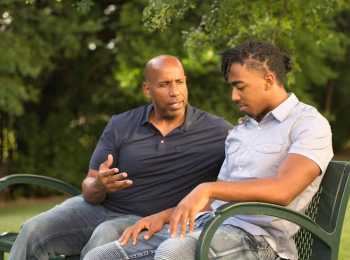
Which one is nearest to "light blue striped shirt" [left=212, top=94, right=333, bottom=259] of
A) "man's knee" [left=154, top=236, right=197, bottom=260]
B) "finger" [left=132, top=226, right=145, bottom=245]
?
"man's knee" [left=154, top=236, right=197, bottom=260]

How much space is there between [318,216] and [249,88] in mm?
680

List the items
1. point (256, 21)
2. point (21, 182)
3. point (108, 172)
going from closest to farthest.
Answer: point (108, 172)
point (21, 182)
point (256, 21)

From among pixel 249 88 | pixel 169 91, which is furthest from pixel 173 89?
pixel 249 88

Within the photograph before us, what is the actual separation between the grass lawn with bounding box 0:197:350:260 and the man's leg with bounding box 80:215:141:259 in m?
Answer: 2.94

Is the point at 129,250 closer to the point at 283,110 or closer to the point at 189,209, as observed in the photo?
the point at 189,209

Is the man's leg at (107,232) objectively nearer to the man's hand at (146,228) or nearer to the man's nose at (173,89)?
the man's hand at (146,228)

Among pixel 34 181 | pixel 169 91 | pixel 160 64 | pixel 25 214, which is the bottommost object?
pixel 25 214

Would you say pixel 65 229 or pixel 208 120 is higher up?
pixel 208 120

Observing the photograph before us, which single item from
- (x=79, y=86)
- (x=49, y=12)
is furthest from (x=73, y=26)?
(x=79, y=86)

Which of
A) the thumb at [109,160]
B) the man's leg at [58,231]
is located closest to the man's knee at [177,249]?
the thumb at [109,160]

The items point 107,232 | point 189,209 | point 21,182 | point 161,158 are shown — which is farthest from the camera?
point 21,182

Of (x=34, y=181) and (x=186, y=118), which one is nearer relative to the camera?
(x=186, y=118)

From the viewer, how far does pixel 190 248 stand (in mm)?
3732

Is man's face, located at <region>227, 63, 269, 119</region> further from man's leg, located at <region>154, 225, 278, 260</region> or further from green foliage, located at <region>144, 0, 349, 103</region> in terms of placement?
green foliage, located at <region>144, 0, 349, 103</region>
